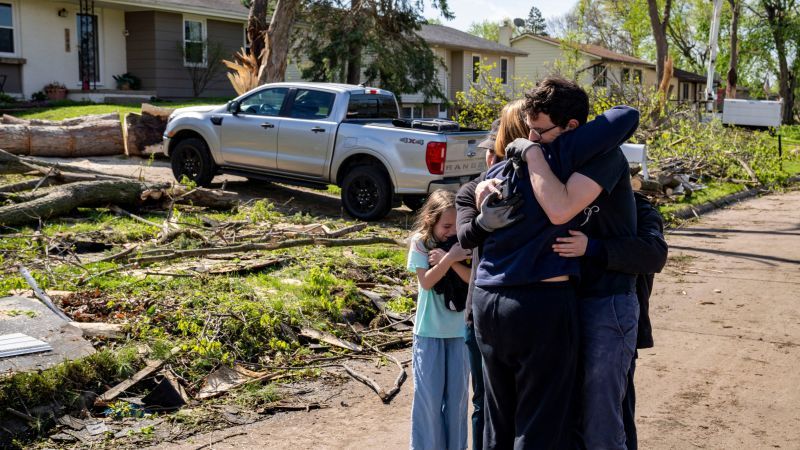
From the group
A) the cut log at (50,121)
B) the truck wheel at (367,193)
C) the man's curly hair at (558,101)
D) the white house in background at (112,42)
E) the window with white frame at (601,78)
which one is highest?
the white house in background at (112,42)

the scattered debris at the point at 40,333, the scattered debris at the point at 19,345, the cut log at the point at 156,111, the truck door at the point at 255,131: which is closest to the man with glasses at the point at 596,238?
the scattered debris at the point at 40,333

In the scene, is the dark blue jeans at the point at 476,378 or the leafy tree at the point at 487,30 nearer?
the dark blue jeans at the point at 476,378

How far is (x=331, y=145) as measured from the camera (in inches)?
520

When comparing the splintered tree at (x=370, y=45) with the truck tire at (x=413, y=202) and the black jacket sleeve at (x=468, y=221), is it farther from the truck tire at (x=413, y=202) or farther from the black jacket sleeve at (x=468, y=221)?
the black jacket sleeve at (x=468, y=221)

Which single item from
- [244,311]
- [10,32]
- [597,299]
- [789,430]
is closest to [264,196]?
[244,311]

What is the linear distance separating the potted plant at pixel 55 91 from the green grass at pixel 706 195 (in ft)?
59.9

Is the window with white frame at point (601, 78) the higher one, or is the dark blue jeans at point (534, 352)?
the window with white frame at point (601, 78)

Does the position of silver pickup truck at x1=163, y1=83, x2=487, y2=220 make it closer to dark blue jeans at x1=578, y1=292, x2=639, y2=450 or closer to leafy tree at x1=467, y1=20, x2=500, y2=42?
dark blue jeans at x1=578, y1=292, x2=639, y2=450

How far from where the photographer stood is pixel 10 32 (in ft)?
83.3

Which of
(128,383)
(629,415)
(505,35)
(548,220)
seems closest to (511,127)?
(548,220)

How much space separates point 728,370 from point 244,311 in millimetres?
3789

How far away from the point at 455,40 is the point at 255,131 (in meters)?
28.0

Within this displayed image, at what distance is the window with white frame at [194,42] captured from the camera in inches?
1154

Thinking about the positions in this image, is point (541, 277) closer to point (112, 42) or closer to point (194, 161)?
point (194, 161)
